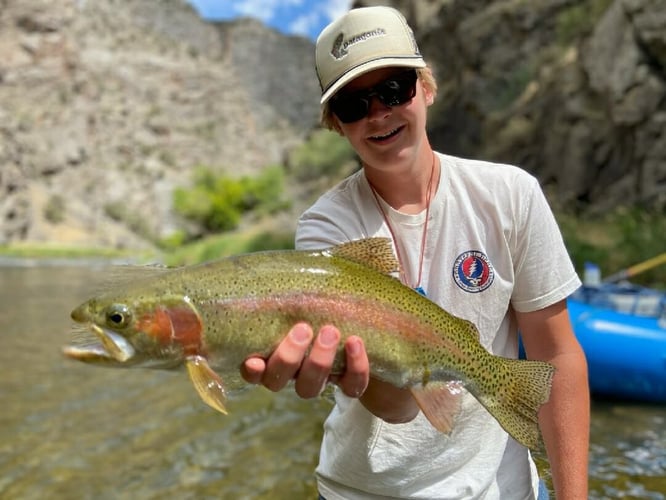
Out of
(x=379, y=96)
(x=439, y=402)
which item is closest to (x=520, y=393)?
(x=439, y=402)

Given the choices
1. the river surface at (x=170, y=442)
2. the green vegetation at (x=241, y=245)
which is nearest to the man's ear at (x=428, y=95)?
the river surface at (x=170, y=442)

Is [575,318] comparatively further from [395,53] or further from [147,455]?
[395,53]

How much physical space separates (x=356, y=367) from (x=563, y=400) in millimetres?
815

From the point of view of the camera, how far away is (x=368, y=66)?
2.01 meters

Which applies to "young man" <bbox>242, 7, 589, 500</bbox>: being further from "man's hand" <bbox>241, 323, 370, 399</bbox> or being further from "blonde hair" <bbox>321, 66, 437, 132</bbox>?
"man's hand" <bbox>241, 323, 370, 399</bbox>

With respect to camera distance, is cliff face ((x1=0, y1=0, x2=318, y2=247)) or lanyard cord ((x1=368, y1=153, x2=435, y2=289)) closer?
lanyard cord ((x1=368, y1=153, x2=435, y2=289))

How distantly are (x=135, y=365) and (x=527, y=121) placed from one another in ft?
74.4

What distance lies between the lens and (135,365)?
5.88 ft

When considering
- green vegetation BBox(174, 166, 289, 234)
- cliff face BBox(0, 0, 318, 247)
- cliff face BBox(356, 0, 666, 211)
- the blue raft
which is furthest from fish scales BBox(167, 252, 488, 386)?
green vegetation BBox(174, 166, 289, 234)

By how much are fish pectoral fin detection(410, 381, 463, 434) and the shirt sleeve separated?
0.42 meters

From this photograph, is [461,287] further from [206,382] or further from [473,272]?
[206,382]

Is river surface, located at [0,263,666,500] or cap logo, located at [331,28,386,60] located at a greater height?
cap logo, located at [331,28,386,60]

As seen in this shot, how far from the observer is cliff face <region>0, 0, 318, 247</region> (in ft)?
241

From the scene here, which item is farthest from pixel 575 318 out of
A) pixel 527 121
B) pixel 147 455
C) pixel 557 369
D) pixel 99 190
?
pixel 99 190
